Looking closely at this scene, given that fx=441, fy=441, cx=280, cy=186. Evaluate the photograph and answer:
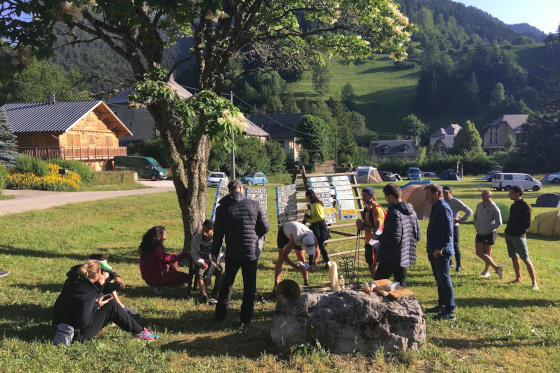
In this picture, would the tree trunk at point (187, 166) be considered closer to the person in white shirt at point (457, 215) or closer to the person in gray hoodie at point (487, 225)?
the person in white shirt at point (457, 215)

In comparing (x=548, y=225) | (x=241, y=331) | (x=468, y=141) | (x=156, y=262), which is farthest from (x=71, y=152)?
(x=468, y=141)

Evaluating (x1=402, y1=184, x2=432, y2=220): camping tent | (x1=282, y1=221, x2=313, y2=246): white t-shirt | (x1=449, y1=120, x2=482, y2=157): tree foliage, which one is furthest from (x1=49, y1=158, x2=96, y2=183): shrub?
(x1=449, y1=120, x2=482, y2=157): tree foliage

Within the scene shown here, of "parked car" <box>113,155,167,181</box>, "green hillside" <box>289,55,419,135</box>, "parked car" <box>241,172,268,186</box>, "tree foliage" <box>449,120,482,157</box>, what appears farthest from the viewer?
"green hillside" <box>289,55,419,135</box>

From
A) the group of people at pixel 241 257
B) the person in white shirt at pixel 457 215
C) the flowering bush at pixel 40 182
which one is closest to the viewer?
the group of people at pixel 241 257

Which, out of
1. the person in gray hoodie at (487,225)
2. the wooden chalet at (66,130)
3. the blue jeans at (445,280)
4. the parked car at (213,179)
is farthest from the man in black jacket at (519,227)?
the wooden chalet at (66,130)

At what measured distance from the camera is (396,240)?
5.82m

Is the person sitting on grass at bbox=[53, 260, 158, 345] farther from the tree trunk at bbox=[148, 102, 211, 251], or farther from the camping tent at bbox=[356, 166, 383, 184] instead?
the camping tent at bbox=[356, 166, 383, 184]

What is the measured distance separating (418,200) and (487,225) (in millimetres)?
11913

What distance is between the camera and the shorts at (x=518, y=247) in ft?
26.0

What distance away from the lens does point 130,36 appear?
846cm

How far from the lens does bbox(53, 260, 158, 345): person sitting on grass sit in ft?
16.5

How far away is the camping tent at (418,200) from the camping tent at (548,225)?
4139mm

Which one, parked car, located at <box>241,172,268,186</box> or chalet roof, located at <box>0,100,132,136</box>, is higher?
chalet roof, located at <box>0,100,132,136</box>

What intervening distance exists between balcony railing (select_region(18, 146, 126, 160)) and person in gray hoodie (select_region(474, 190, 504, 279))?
3284 cm
